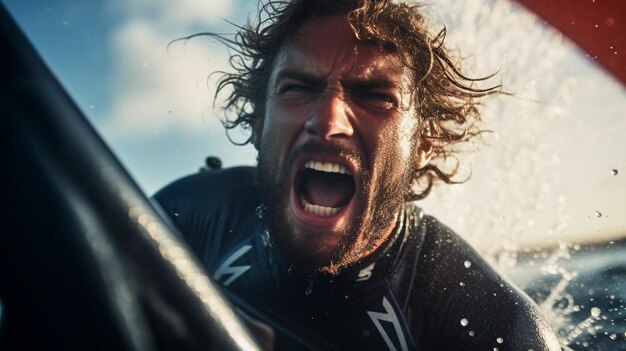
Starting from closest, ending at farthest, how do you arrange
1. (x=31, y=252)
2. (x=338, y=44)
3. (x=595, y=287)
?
(x=31, y=252) < (x=338, y=44) < (x=595, y=287)

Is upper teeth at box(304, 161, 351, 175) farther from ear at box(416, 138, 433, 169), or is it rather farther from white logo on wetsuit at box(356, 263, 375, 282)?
ear at box(416, 138, 433, 169)

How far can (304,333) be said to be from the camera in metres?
1.09

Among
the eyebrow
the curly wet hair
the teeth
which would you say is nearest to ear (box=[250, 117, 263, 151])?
the curly wet hair

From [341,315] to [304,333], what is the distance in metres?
0.51

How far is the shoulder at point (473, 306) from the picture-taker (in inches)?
59.6

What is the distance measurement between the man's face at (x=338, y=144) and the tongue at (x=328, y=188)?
1 centimetres

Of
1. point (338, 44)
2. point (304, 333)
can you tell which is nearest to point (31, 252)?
point (304, 333)

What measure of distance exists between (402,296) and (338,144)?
718mm

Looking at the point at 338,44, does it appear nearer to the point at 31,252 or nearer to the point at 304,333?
the point at 304,333

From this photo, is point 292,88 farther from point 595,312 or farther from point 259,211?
point 595,312

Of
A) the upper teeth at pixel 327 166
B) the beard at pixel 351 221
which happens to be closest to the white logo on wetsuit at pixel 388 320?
the beard at pixel 351 221

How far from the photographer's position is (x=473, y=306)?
1.61 meters

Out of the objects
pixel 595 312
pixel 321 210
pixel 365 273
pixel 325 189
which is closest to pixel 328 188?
pixel 325 189

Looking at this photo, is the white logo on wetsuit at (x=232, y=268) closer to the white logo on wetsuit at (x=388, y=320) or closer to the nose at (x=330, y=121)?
the white logo on wetsuit at (x=388, y=320)
